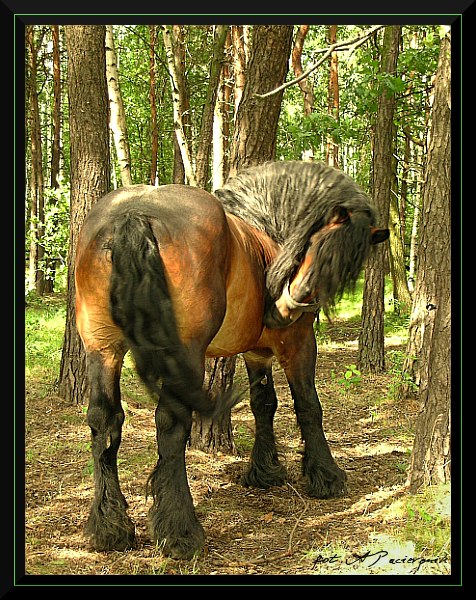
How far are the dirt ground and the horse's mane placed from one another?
175 centimetres

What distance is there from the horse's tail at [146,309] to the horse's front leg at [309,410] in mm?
1602

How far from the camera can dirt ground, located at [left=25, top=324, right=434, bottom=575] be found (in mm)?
4133

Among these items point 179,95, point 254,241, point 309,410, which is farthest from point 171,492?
point 179,95

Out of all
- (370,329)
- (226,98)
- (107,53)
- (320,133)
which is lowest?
(370,329)

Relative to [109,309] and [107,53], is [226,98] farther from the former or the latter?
[109,309]

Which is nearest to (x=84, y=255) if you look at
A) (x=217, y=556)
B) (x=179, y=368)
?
(x=179, y=368)

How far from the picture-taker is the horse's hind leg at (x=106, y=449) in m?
4.15

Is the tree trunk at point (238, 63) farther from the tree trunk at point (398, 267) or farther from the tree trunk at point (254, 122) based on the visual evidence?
the tree trunk at point (398, 267)

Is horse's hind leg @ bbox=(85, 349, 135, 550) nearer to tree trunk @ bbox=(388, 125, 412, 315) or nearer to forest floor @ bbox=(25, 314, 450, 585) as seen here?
forest floor @ bbox=(25, 314, 450, 585)

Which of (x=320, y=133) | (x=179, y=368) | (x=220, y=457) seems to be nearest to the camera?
(x=179, y=368)

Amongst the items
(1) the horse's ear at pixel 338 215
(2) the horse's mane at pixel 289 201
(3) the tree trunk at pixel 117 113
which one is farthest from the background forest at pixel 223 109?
(1) the horse's ear at pixel 338 215

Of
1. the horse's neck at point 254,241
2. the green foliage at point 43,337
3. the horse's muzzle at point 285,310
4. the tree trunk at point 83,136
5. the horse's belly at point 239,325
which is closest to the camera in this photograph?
A: the horse's belly at point 239,325

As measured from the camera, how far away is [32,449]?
254 inches

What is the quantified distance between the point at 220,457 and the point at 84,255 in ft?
9.71
